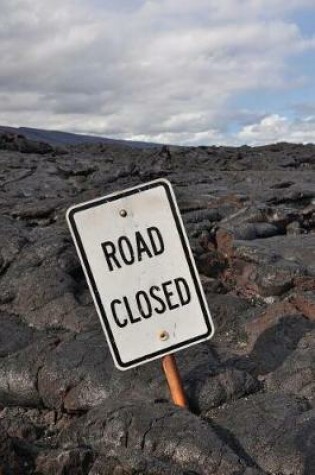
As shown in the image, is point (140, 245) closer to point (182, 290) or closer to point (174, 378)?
point (182, 290)

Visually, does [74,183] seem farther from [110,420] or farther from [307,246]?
[110,420]

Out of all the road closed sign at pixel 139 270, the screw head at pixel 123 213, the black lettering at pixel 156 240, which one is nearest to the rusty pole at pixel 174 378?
the road closed sign at pixel 139 270

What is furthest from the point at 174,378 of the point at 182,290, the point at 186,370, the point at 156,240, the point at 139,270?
the point at 186,370

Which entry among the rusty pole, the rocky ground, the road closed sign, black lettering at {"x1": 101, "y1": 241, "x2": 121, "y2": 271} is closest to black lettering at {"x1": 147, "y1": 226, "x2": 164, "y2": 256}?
the road closed sign

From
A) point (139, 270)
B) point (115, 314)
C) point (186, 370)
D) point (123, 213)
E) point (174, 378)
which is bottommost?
point (186, 370)

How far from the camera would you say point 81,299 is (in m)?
10.9

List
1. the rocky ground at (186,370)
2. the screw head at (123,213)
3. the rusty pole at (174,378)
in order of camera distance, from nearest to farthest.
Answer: the screw head at (123,213) → the rusty pole at (174,378) → the rocky ground at (186,370)

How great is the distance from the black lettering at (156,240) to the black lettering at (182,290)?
0.86 feet

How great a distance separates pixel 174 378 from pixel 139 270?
4.65 feet

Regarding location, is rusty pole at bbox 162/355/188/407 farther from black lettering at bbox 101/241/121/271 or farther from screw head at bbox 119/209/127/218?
screw head at bbox 119/209/127/218

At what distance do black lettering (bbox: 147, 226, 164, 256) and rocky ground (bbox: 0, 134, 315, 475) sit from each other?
1687mm

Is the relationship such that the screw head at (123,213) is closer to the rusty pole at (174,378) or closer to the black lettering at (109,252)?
the black lettering at (109,252)

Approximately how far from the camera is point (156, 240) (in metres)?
4.69

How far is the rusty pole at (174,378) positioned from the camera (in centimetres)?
547
